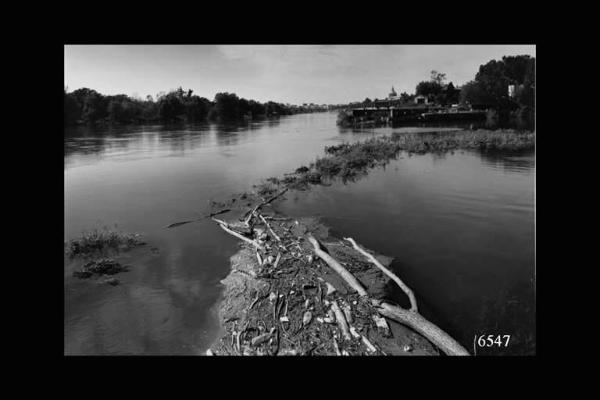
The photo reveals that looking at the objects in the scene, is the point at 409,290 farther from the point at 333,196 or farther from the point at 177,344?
the point at 333,196

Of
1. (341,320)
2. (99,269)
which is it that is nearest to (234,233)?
(99,269)

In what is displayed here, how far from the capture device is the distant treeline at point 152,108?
91.7 m

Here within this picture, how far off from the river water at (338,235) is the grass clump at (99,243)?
23.6 inches

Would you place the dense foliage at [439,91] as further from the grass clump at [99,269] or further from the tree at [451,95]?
the grass clump at [99,269]

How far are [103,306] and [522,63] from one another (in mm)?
154216

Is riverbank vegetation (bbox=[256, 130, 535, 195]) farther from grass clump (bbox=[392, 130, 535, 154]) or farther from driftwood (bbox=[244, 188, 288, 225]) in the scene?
driftwood (bbox=[244, 188, 288, 225])

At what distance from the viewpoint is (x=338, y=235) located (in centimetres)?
1208

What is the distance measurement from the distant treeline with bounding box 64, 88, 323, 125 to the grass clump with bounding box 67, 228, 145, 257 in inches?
3138

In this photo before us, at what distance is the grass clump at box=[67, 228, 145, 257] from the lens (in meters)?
10.7

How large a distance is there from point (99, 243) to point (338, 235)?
27.6 ft

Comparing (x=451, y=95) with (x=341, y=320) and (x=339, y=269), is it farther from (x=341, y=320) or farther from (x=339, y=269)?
(x=341, y=320)

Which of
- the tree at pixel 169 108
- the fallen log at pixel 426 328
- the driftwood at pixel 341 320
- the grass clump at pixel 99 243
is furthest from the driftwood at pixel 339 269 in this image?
the tree at pixel 169 108
